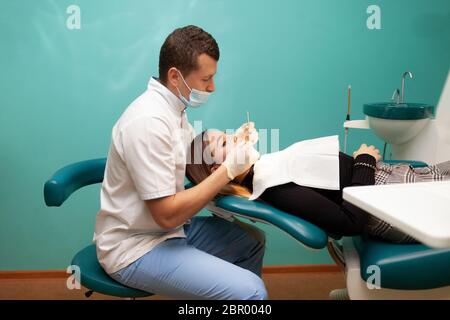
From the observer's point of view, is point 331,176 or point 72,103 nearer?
point 331,176

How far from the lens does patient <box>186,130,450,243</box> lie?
4.11ft

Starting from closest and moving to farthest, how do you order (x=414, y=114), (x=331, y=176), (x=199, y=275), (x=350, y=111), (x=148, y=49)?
(x=199, y=275) < (x=331, y=176) < (x=414, y=114) < (x=148, y=49) < (x=350, y=111)

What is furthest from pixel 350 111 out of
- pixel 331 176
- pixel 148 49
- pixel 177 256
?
pixel 177 256

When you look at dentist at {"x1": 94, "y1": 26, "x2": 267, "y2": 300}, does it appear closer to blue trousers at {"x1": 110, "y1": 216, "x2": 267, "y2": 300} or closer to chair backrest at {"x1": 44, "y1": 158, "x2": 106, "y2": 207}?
blue trousers at {"x1": 110, "y1": 216, "x2": 267, "y2": 300}

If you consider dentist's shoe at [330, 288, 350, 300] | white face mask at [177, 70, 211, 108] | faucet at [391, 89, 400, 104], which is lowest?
dentist's shoe at [330, 288, 350, 300]

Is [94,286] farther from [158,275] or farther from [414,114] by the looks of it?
[414,114]

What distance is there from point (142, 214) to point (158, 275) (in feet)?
0.60

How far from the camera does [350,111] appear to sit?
223 cm

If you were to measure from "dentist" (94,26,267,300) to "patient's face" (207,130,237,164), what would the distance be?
0.10m

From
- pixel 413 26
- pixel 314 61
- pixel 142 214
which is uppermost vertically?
pixel 413 26

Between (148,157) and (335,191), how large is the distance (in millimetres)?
681

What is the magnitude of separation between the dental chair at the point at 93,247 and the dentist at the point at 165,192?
0.04 metres

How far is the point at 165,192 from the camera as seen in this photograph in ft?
3.76

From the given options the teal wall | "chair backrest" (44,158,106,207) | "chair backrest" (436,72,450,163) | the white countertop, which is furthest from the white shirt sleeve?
"chair backrest" (436,72,450,163)
